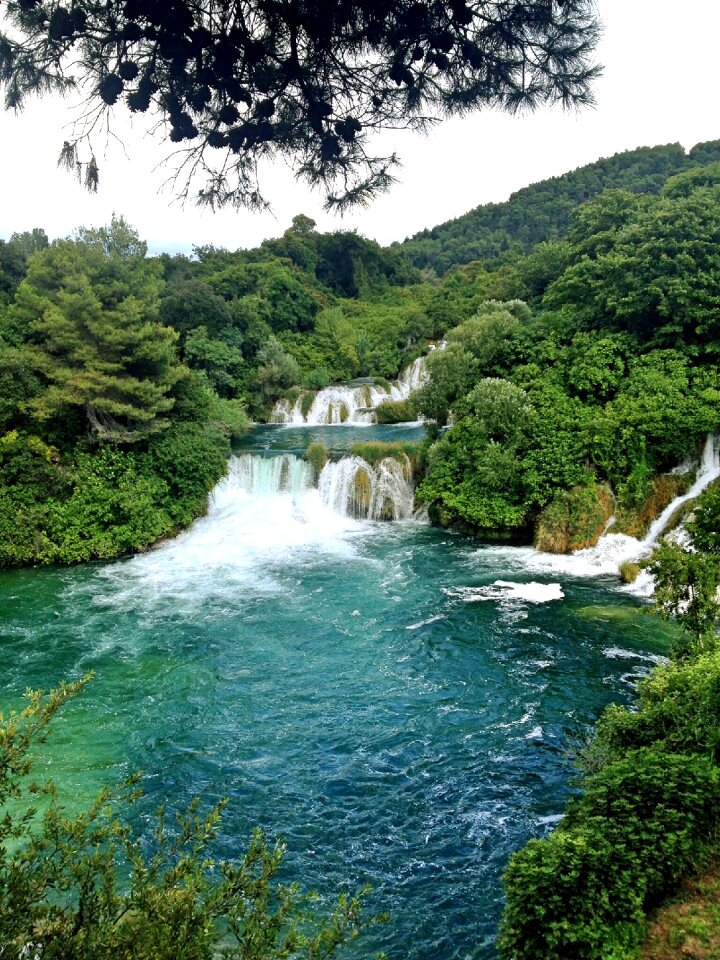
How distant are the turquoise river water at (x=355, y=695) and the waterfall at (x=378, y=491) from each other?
3.00 m

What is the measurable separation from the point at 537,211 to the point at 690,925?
244 feet

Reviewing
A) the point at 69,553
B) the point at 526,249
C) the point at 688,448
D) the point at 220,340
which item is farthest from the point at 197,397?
the point at 526,249

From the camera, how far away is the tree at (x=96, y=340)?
57.1 feet

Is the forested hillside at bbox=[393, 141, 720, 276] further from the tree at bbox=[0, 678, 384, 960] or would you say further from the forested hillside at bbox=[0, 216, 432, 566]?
the tree at bbox=[0, 678, 384, 960]

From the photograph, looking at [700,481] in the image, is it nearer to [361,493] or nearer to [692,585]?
[692,585]

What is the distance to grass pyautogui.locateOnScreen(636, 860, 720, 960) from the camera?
13.9 feet

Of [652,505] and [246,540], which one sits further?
[246,540]

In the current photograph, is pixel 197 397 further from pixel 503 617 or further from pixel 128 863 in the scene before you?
pixel 128 863

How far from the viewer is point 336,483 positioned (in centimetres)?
2075

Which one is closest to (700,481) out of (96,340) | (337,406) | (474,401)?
(474,401)

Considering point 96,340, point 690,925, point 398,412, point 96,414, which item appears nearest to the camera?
point 690,925

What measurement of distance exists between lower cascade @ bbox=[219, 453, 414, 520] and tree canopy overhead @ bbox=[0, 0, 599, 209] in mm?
16076

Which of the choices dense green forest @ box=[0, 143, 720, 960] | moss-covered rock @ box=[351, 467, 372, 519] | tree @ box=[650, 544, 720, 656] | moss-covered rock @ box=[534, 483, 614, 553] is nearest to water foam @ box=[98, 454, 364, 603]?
moss-covered rock @ box=[351, 467, 372, 519]

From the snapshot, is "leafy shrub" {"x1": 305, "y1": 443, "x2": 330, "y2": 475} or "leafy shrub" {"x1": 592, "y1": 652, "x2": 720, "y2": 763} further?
"leafy shrub" {"x1": 305, "y1": 443, "x2": 330, "y2": 475}
